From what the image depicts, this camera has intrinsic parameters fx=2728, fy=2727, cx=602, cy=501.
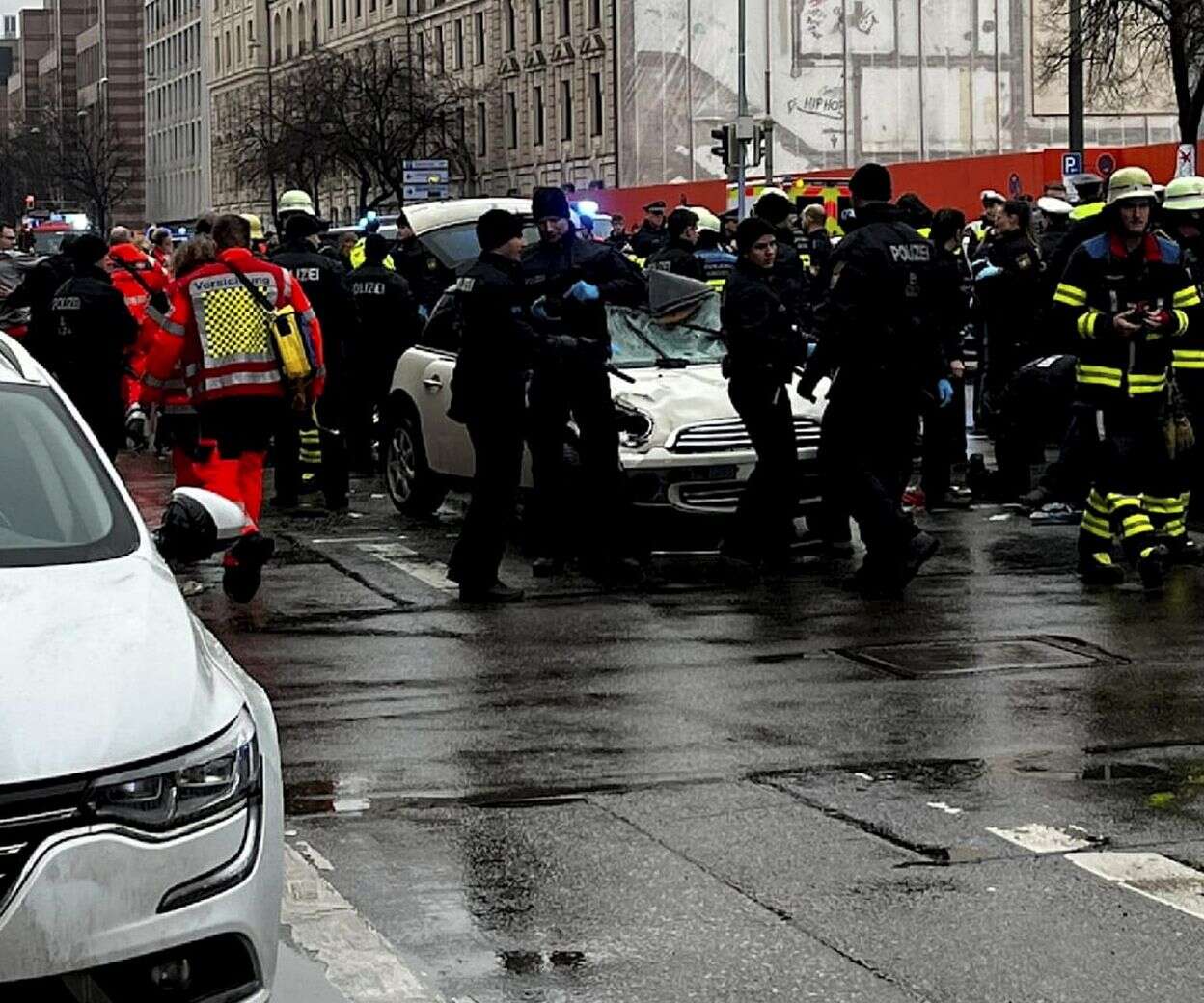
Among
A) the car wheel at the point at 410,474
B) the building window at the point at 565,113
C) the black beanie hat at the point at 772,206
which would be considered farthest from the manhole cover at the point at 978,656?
the building window at the point at 565,113

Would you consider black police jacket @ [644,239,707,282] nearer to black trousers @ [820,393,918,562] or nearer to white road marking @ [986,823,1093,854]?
black trousers @ [820,393,918,562]

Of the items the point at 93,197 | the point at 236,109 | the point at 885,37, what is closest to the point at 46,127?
the point at 93,197

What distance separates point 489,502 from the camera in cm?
1292

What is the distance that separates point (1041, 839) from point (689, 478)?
7029mm

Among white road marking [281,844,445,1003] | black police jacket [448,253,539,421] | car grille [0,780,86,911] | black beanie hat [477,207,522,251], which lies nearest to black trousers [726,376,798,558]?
black police jacket [448,253,539,421]

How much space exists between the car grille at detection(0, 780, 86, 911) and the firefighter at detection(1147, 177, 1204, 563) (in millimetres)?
9338

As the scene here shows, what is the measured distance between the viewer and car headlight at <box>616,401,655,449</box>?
46.2ft

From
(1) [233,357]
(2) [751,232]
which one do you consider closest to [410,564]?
(1) [233,357]

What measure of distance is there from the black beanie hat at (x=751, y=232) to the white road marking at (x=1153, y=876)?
6.98 meters

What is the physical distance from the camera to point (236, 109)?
123m

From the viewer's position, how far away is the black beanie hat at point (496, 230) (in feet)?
42.3

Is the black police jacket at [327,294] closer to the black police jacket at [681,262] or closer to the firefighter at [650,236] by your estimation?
the black police jacket at [681,262]

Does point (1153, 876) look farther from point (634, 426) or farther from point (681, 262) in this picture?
point (681, 262)

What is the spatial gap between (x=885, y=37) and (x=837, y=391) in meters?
69.6
